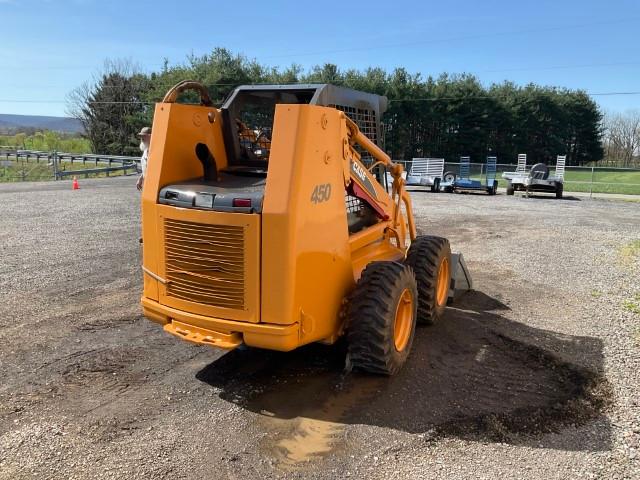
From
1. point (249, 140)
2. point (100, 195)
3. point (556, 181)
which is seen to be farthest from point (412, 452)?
point (556, 181)

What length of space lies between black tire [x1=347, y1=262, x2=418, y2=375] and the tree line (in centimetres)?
3699

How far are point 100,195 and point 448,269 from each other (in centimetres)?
1439

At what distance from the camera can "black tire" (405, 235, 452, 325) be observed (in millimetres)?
5332

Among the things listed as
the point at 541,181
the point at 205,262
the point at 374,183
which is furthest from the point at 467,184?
the point at 205,262

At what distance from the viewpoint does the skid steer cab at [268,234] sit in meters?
3.53

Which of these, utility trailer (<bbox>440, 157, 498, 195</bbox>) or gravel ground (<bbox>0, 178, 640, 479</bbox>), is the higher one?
utility trailer (<bbox>440, 157, 498, 195</bbox>)

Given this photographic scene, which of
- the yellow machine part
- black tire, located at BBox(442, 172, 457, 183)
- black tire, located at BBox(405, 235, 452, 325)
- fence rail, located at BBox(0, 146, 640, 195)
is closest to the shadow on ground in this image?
black tire, located at BBox(405, 235, 452, 325)

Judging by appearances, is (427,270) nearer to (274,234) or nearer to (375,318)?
(375,318)

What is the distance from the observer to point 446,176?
914 inches

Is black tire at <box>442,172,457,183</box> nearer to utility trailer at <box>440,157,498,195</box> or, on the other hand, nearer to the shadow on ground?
utility trailer at <box>440,157,498,195</box>

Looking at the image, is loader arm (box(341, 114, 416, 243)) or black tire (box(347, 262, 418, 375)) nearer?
black tire (box(347, 262, 418, 375))

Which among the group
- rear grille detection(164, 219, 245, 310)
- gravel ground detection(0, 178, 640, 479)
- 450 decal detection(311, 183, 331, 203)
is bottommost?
gravel ground detection(0, 178, 640, 479)

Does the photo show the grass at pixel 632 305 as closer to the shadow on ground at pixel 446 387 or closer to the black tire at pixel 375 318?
the shadow on ground at pixel 446 387

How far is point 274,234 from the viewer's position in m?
3.47
